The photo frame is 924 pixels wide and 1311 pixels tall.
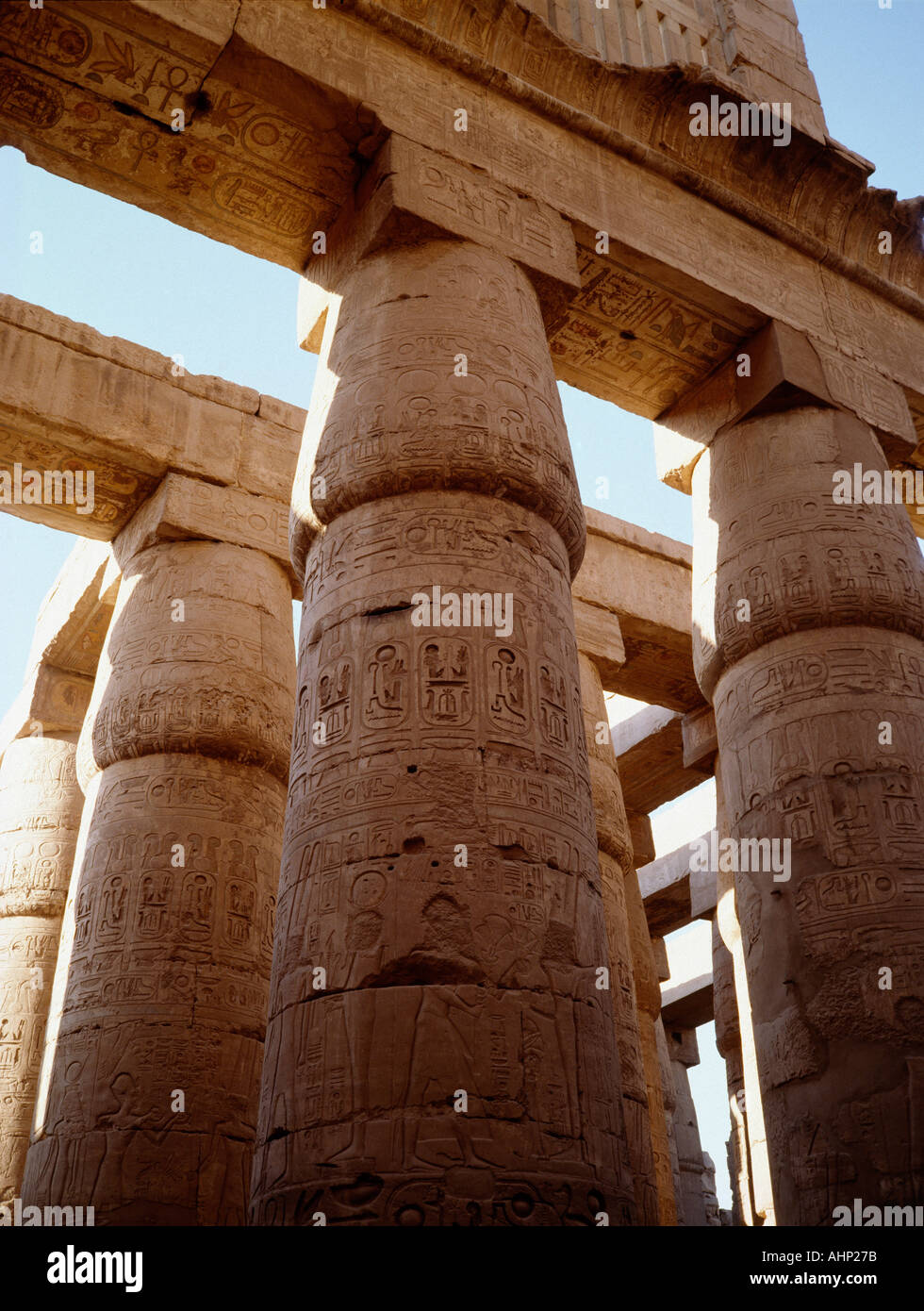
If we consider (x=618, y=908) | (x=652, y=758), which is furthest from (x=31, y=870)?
(x=652, y=758)

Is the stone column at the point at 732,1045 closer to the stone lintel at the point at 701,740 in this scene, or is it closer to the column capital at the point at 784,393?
the stone lintel at the point at 701,740

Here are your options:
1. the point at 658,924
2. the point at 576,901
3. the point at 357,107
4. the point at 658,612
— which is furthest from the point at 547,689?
the point at 658,924

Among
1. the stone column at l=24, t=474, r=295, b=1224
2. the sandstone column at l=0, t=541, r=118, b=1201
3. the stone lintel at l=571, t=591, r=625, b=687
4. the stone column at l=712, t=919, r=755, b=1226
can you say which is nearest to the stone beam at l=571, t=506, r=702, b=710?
the stone lintel at l=571, t=591, r=625, b=687

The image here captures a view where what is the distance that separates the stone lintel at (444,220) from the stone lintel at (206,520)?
2152mm

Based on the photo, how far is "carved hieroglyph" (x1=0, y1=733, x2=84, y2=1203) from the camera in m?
8.30

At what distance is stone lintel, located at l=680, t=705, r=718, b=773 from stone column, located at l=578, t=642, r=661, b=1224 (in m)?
1.19

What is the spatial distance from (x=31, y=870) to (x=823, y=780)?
20.5ft

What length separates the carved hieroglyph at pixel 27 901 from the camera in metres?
8.30

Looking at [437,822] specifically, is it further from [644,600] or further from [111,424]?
[644,600]
